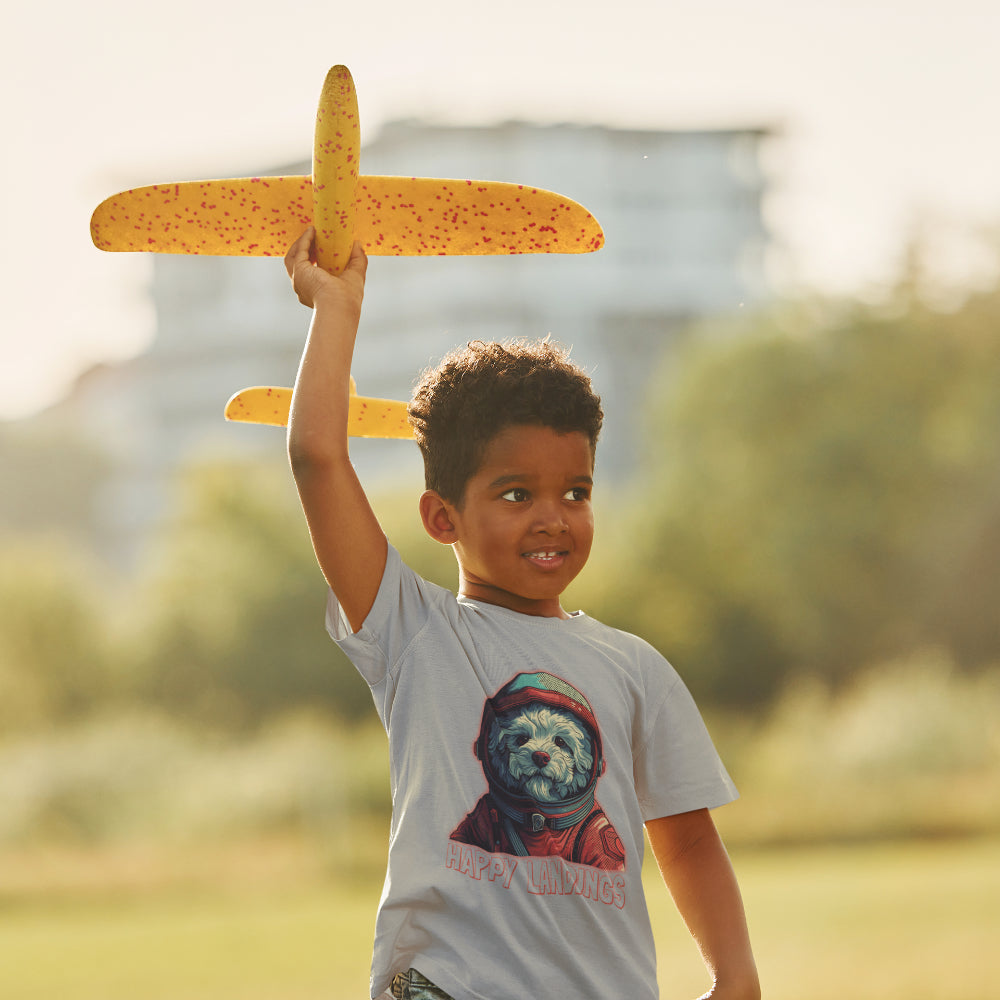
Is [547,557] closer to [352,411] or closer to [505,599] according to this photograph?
[505,599]

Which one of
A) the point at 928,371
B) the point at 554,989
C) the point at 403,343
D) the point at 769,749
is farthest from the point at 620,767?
the point at 403,343

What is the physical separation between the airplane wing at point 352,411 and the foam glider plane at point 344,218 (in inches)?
6.0

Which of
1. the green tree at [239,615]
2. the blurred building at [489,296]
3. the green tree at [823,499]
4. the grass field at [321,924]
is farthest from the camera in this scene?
the blurred building at [489,296]

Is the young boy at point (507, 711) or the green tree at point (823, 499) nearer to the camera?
the young boy at point (507, 711)

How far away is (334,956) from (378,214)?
6.09 metres

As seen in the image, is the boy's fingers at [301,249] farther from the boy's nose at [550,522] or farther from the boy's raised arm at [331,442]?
the boy's nose at [550,522]

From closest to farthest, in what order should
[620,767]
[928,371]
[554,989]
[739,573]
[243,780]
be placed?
[554,989]
[620,767]
[243,780]
[739,573]
[928,371]

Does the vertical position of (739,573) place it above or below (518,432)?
above

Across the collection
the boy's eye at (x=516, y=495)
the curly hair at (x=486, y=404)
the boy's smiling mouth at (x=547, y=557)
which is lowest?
the boy's smiling mouth at (x=547, y=557)

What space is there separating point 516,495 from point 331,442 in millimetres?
157

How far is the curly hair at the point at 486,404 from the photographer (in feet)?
3.12

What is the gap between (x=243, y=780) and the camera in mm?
Answer: 9023

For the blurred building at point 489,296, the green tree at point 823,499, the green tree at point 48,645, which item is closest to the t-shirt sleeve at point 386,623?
the green tree at point 823,499

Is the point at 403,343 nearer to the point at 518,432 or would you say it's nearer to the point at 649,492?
the point at 649,492
